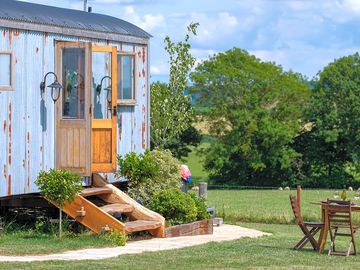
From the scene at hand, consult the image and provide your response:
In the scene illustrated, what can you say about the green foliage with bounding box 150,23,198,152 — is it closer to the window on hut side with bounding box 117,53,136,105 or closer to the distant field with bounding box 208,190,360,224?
the distant field with bounding box 208,190,360,224

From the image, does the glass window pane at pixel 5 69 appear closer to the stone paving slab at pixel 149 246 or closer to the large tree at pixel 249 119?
the stone paving slab at pixel 149 246

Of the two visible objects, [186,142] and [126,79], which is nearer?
[126,79]

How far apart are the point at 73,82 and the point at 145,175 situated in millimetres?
2275

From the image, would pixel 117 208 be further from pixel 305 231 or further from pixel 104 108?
pixel 305 231

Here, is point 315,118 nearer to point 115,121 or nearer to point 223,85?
point 223,85

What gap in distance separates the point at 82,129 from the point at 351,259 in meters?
4.98

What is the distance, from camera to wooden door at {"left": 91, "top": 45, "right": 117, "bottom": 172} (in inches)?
719

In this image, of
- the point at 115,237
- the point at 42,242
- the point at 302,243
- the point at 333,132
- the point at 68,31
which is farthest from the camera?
the point at 333,132

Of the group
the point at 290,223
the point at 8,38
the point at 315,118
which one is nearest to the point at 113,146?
the point at 8,38

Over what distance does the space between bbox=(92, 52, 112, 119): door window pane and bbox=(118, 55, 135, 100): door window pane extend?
63 centimetres

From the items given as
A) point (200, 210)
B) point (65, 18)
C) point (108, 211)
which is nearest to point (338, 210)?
point (108, 211)

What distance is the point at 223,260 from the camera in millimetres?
14492

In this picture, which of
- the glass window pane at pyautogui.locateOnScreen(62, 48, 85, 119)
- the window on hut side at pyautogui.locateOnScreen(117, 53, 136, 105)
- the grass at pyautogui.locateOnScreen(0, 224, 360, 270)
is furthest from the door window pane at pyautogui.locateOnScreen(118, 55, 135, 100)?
the grass at pyautogui.locateOnScreen(0, 224, 360, 270)

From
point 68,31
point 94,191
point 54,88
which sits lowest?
point 94,191
